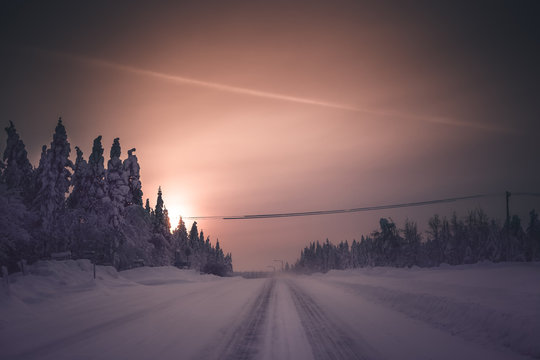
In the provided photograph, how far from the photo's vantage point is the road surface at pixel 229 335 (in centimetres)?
678

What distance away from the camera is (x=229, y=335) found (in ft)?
27.6

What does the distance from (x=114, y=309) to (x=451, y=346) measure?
473 inches

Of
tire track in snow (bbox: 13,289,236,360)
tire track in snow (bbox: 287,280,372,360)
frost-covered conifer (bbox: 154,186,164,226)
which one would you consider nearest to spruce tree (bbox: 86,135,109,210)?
frost-covered conifer (bbox: 154,186,164,226)

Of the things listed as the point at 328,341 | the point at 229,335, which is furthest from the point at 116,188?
the point at 328,341

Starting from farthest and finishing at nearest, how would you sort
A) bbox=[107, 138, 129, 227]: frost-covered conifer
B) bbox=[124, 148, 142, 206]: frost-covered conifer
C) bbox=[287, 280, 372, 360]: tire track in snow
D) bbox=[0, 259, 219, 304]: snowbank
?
bbox=[124, 148, 142, 206]: frost-covered conifer → bbox=[107, 138, 129, 227]: frost-covered conifer → bbox=[0, 259, 219, 304]: snowbank → bbox=[287, 280, 372, 360]: tire track in snow

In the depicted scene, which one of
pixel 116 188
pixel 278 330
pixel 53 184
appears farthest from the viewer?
pixel 116 188

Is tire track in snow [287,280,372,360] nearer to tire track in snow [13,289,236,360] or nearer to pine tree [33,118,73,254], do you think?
tire track in snow [13,289,236,360]

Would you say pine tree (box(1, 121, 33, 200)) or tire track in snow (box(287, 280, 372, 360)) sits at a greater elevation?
pine tree (box(1, 121, 33, 200))

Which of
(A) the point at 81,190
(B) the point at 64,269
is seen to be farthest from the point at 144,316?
(A) the point at 81,190

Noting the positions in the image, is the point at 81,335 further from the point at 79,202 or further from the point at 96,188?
the point at 79,202

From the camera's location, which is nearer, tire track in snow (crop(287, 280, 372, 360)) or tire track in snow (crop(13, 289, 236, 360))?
tire track in snow (crop(287, 280, 372, 360))

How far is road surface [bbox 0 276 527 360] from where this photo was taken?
6.78 metres

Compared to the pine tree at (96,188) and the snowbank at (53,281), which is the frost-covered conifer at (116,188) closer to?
the pine tree at (96,188)

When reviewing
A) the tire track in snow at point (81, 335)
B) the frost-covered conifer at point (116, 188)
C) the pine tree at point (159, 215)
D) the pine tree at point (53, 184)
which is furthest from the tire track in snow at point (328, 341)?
the pine tree at point (159, 215)
